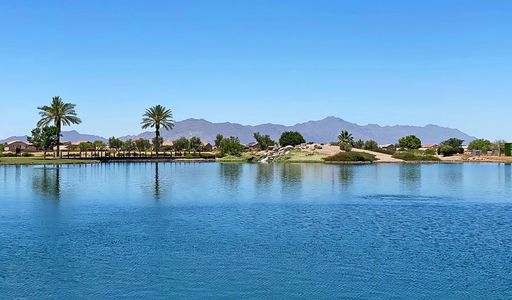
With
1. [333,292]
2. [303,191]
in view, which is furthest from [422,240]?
[303,191]

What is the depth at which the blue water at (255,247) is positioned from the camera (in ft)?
85.0

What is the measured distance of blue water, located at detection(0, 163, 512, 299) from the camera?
25922mm

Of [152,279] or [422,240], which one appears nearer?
[152,279]

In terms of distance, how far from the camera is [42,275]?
27.9m

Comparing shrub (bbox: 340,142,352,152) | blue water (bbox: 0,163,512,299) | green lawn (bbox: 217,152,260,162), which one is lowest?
Result: blue water (bbox: 0,163,512,299)

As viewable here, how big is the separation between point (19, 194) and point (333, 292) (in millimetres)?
52245

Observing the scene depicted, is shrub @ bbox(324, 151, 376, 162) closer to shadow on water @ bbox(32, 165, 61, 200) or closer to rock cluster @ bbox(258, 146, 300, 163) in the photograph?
rock cluster @ bbox(258, 146, 300, 163)

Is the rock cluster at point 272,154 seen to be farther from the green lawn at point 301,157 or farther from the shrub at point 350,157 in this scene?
the shrub at point 350,157

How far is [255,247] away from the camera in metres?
34.4

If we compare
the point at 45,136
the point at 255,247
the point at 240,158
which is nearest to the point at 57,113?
the point at 45,136

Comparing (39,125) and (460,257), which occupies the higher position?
(39,125)

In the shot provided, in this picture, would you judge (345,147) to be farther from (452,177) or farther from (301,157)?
(452,177)

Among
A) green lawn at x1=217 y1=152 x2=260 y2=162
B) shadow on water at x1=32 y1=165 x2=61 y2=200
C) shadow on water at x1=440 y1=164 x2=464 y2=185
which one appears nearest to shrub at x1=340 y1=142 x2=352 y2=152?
green lawn at x1=217 y1=152 x2=260 y2=162

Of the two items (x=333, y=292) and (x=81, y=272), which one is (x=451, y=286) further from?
(x=81, y=272)
